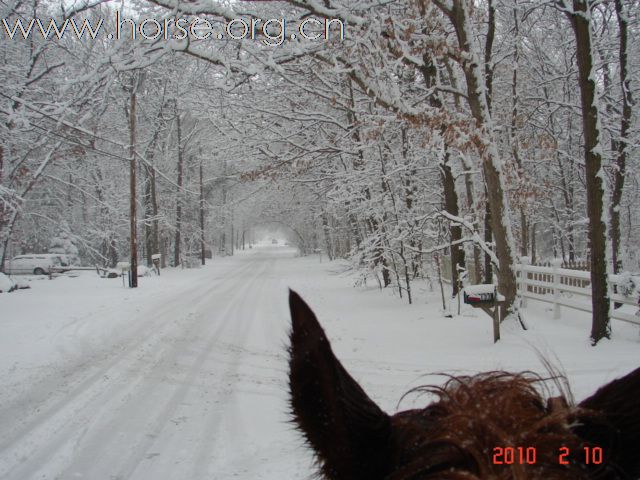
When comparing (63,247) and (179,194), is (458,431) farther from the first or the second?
(63,247)

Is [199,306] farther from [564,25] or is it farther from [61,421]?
[564,25]

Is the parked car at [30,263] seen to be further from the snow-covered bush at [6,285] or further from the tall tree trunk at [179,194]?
the snow-covered bush at [6,285]

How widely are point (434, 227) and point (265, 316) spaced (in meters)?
6.33

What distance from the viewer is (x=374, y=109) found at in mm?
12344

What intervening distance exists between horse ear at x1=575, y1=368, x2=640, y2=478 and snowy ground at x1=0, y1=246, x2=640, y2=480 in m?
0.30

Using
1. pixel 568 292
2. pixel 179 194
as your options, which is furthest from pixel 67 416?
pixel 179 194

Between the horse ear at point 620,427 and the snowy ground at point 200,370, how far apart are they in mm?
303

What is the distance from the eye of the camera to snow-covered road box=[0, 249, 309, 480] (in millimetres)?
4078

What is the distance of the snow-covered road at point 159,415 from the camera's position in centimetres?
408

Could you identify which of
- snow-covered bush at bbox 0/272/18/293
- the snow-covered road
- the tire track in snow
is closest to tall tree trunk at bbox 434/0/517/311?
the snow-covered road

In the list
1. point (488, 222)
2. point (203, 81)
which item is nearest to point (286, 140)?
point (203, 81)
